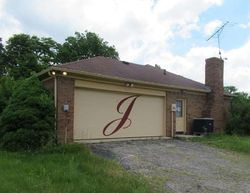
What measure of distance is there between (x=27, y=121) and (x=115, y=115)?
4.89 meters

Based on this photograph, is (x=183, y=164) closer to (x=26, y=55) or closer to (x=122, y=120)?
(x=122, y=120)

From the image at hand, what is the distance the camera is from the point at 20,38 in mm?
35406

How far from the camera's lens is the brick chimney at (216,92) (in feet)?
67.0

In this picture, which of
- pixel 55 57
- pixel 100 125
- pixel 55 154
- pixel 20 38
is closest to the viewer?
pixel 55 154

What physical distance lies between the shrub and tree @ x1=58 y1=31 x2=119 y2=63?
2711cm

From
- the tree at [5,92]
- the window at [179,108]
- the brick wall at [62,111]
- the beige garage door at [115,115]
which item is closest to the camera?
the brick wall at [62,111]

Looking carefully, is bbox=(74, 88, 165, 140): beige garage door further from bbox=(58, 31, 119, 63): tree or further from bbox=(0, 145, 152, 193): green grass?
bbox=(58, 31, 119, 63): tree

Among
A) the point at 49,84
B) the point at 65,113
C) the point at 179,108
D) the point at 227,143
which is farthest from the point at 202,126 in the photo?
the point at 49,84

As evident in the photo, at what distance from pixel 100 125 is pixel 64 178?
6.96 metres

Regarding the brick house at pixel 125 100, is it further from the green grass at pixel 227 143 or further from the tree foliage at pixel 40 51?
the tree foliage at pixel 40 51

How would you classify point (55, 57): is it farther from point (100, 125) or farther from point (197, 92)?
point (100, 125)

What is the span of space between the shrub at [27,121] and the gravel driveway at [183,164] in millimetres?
1992

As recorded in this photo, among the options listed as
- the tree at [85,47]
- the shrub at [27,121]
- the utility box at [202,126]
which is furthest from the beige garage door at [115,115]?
the tree at [85,47]

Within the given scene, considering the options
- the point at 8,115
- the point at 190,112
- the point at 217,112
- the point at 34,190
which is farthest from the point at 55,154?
the point at 217,112
